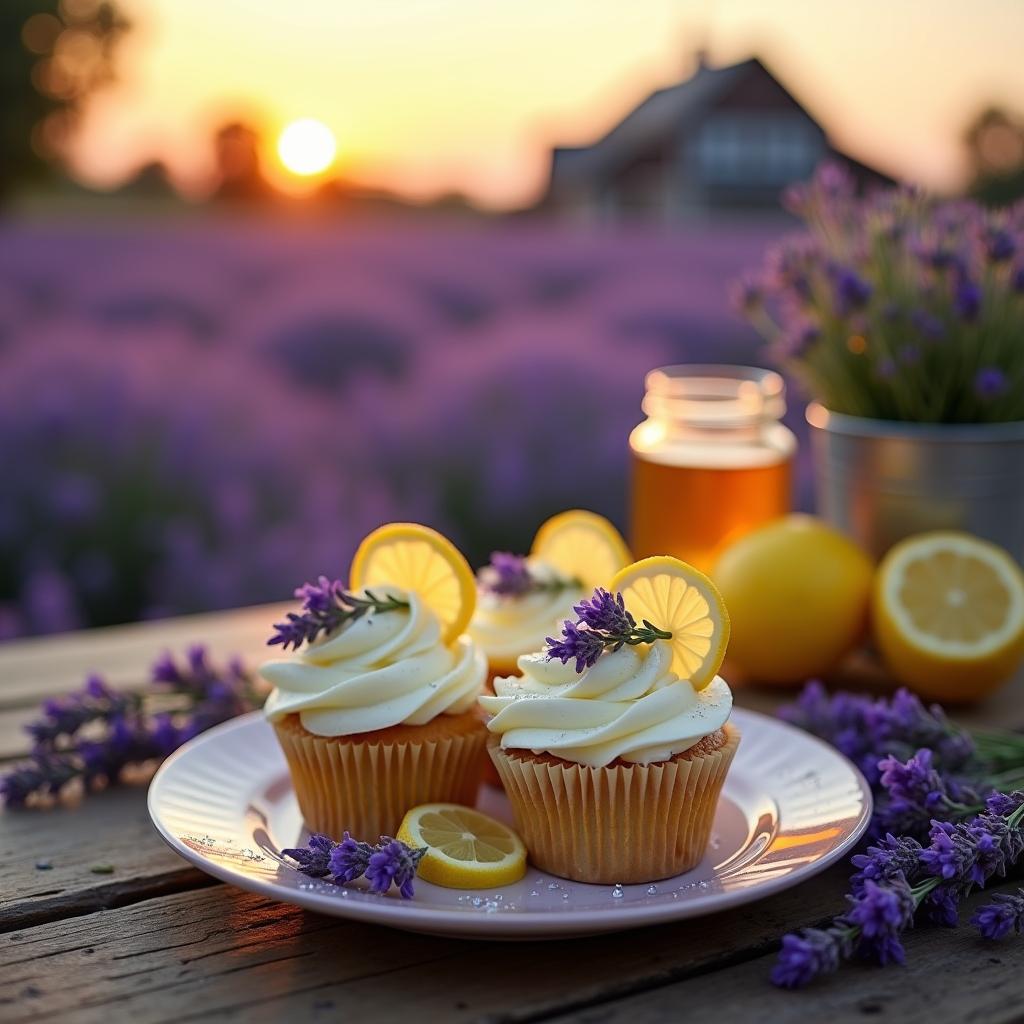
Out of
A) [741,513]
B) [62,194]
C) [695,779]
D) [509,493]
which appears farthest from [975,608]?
[62,194]

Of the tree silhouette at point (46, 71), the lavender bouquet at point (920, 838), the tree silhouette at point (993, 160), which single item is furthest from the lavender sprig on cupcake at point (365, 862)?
the tree silhouette at point (993, 160)

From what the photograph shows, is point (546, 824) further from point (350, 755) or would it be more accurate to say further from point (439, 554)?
point (439, 554)

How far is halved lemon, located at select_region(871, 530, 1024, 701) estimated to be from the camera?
6.75ft

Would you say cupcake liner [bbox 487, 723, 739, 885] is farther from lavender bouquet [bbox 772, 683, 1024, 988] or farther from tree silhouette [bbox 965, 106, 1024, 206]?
tree silhouette [bbox 965, 106, 1024, 206]

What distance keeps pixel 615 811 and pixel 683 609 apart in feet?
0.77

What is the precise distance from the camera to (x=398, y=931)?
4.24 feet

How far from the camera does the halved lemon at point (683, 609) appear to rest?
54.3 inches

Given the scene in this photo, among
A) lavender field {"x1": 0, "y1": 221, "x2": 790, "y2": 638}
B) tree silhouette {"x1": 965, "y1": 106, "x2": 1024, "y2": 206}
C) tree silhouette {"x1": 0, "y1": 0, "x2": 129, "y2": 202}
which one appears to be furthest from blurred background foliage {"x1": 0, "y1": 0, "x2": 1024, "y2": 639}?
tree silhouette {"x1": 965, "y1": 106, "x2": 1024, "y2": 206}

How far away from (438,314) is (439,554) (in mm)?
5213

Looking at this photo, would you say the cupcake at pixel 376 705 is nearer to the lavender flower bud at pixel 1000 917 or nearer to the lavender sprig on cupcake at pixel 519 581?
the lavender sprig on cupcake at pixel 519 581

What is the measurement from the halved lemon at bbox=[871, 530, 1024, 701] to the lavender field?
7.26ft

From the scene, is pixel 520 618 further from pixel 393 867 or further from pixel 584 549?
pixel 393 867

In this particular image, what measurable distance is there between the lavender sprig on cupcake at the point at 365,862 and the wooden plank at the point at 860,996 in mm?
171

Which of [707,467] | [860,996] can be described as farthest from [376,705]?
[707,467]
